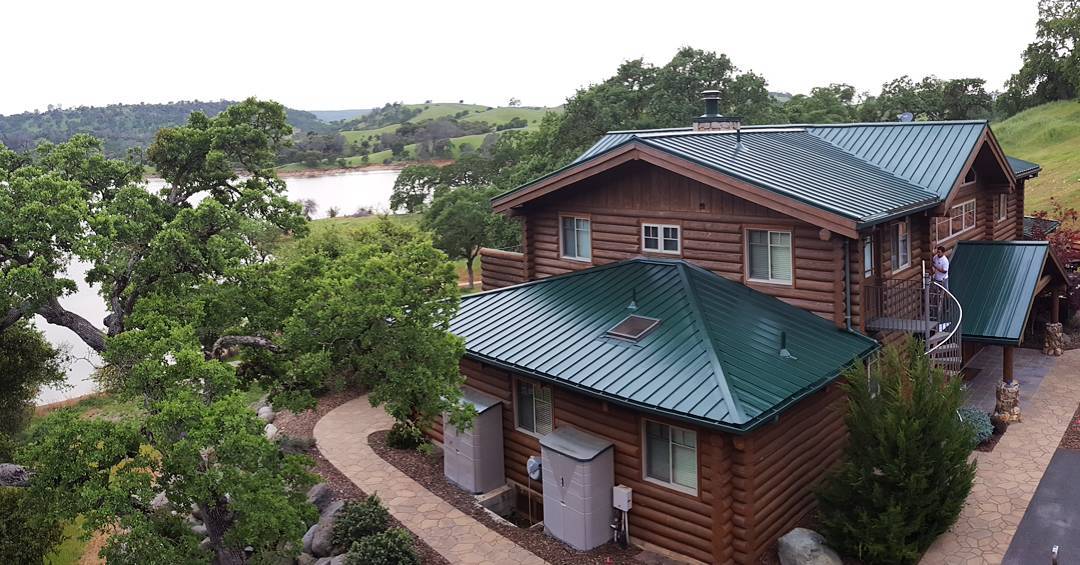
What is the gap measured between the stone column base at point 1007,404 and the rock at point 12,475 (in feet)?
67.4

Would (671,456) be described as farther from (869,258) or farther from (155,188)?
(155,188)

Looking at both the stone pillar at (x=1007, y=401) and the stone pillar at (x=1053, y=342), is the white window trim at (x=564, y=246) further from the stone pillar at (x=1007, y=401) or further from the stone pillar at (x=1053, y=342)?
the stone pillar at (x=1053, y=342)

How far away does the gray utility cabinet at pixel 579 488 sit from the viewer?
517 inches

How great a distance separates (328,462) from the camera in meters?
17.0

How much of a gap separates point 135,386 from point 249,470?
67.9 inches

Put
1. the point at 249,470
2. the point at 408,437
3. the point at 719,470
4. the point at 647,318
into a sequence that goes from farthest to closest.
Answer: the point at 408,437, the point at 647,318, the point at 719,470, the point at 249,470

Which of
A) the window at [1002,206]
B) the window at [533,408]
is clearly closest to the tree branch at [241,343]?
the window at [533,408]

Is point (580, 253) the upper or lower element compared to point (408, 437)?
upper

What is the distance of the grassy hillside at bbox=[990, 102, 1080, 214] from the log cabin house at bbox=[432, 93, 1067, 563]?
894 inches

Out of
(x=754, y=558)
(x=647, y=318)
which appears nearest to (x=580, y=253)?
(x=647, y=318)

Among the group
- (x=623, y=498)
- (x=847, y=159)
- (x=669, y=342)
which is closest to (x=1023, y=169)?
(x=847, y=159)

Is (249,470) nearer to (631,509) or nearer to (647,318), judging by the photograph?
(631,509)

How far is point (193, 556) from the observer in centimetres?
1012

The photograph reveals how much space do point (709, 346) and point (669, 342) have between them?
0.78 m
